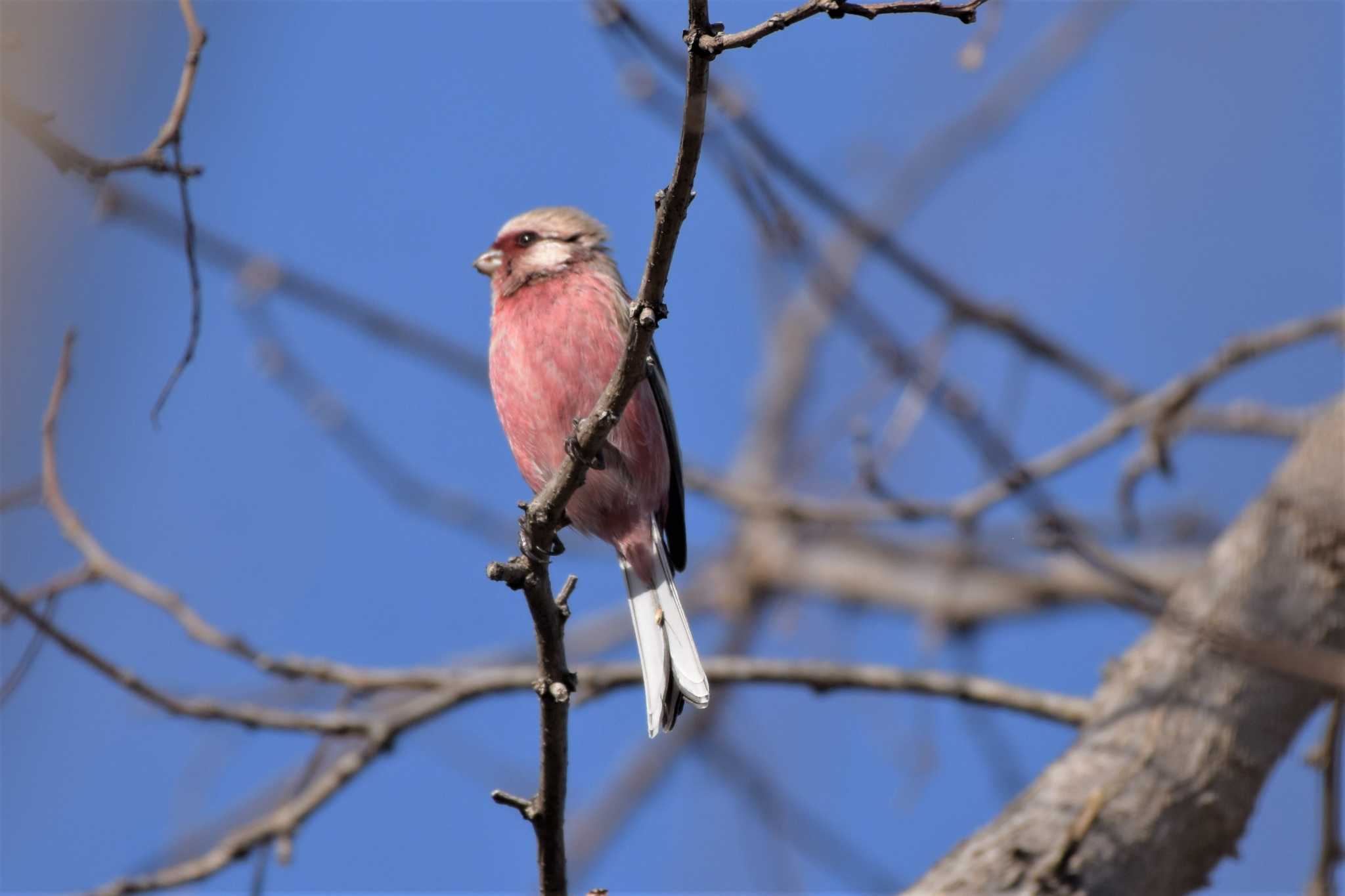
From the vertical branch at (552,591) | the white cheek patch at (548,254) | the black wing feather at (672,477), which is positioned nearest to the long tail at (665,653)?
the black wing feather at (672,477)

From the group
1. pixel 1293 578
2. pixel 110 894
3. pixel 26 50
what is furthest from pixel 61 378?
pixel 1293 578

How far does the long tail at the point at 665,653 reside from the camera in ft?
12.2

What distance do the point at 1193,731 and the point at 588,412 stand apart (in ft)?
6.69

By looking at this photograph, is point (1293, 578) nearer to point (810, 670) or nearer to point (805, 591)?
point (810, 670)

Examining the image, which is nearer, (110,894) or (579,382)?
(110,894)

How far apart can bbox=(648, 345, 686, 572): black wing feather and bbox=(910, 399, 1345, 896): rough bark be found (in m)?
1.36

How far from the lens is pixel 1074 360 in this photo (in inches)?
219

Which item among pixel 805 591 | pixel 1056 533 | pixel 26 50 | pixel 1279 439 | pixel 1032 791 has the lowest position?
pixel 1032 791

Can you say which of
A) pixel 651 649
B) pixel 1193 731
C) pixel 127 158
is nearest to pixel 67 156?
pixel 127 158

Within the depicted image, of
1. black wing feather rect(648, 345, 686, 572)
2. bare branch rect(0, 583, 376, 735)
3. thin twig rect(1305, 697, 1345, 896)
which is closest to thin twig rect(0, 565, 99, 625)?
bare branch rect(0, 583, 376, 735)

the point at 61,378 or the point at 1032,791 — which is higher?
the point at 61,378

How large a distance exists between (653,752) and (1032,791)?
156 inches

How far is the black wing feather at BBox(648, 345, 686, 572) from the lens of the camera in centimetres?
437

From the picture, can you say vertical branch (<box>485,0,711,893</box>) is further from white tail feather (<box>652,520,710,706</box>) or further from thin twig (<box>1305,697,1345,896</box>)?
thin twig (<box>1305,697,1345,896</box>)
